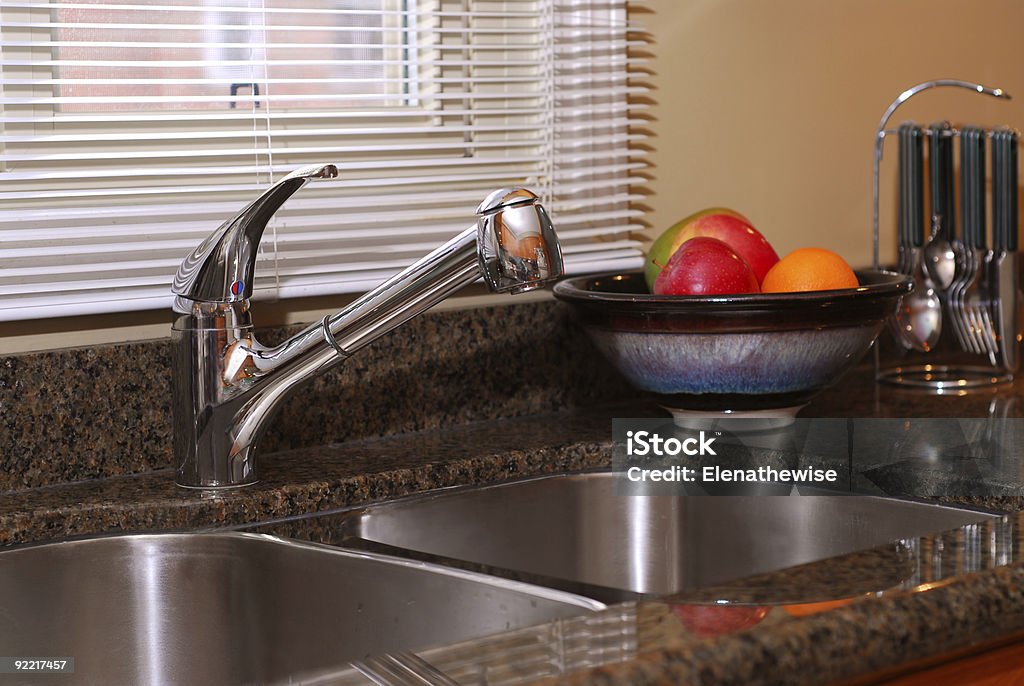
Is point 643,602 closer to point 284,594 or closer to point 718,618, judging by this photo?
point 718,618

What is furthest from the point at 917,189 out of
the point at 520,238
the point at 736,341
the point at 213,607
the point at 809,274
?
the point at 213,607

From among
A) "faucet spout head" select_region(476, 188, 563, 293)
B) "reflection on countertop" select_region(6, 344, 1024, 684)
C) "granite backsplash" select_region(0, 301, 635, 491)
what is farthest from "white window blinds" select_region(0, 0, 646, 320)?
"faucet spout head" select_region(476, 188, 563, 293)

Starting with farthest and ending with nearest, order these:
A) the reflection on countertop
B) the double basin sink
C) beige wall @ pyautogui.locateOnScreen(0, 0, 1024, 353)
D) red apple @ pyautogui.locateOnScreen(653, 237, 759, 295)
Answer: beige wall @ pyautogui.locateOnScreen(0, 0, 1024, 353), red apple @ pyautogui.locateOnScreen(653, 237, 759, 295), the double basin sink, the reflection on countertop

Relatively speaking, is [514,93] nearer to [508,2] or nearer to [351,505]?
[508,2]

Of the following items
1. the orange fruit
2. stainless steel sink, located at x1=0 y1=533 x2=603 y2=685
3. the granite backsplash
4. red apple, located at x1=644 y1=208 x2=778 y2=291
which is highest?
red apple, located at x1=644 y1=208 x2=778 y2=291

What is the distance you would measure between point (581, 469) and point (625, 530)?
8cm

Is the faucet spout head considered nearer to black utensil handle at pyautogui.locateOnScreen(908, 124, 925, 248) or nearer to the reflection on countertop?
the reflection on countertop

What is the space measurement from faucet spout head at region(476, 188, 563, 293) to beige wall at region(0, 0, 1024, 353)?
366 mm

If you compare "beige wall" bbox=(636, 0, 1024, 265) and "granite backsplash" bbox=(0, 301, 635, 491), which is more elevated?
"beige wall" bbox=(636, 0, 1024, 265)

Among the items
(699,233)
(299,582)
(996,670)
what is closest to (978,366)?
(699,233)

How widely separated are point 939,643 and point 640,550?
482 mm

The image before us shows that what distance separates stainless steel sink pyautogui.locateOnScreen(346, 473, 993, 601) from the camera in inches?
41.7

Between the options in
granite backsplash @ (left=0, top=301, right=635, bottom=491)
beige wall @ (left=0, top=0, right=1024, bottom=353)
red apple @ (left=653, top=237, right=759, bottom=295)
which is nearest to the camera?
granite backsplash @ (left=0, top=301, right=635, bottom=491)

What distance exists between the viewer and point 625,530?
44.9 inches
